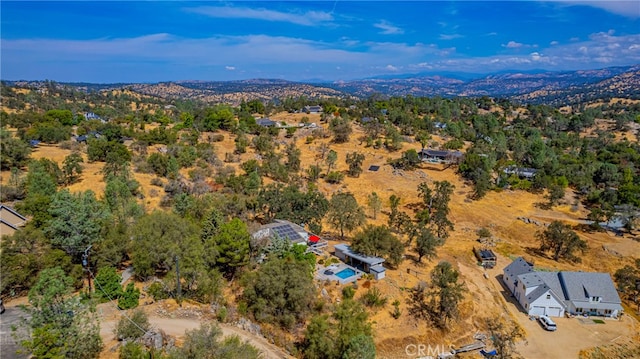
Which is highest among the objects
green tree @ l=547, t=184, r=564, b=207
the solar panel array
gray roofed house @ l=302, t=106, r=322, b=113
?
gray roofed house @ l=302, t=106, r=322, b=113

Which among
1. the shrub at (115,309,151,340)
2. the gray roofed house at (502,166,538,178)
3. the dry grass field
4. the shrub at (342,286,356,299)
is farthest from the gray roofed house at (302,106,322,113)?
the shrub at (115,309,151,340)

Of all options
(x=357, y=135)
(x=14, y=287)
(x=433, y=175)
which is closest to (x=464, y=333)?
(x=14, y=287)

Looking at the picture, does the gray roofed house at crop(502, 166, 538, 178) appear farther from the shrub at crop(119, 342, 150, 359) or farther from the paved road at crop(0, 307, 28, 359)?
the paved road at crop(0, 307, 28, 359)

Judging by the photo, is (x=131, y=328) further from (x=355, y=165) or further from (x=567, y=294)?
(x=355, y=165)

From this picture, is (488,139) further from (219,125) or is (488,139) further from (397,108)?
(219,125)

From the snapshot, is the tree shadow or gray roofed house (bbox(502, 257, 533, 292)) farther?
the tree shadow

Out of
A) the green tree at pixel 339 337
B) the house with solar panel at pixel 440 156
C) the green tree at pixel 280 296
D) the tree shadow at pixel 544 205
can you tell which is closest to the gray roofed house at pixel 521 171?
the house with solar panel at pixel 440 156
